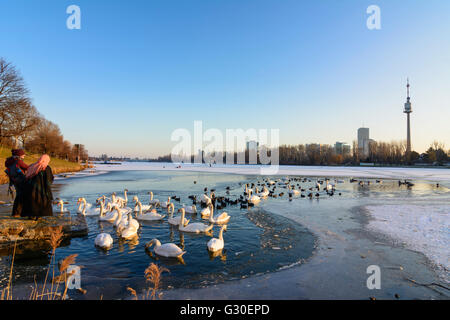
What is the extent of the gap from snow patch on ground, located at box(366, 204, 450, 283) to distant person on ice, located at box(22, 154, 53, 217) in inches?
392

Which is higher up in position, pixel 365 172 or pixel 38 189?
pixel 38 189

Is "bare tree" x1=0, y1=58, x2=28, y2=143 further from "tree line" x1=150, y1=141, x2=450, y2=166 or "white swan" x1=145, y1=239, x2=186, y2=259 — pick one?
"tree line" x1=150, y1=141, x2=450, y2=166

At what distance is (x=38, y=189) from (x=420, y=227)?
12.5 m

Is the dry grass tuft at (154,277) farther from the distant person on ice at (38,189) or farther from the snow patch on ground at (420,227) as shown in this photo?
the snow patch on ground at (420,227)

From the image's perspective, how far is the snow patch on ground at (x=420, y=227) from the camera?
6164 millimetres

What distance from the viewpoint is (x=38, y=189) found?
708 cm

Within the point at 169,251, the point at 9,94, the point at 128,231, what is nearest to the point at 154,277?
the point at 169,251

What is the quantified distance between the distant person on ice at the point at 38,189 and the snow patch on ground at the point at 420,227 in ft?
32.7

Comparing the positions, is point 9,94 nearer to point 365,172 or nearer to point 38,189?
point 38,189

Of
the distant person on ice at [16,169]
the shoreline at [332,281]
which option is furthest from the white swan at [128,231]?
the shoreline at [332,281]

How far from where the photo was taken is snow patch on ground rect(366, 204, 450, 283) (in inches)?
243
